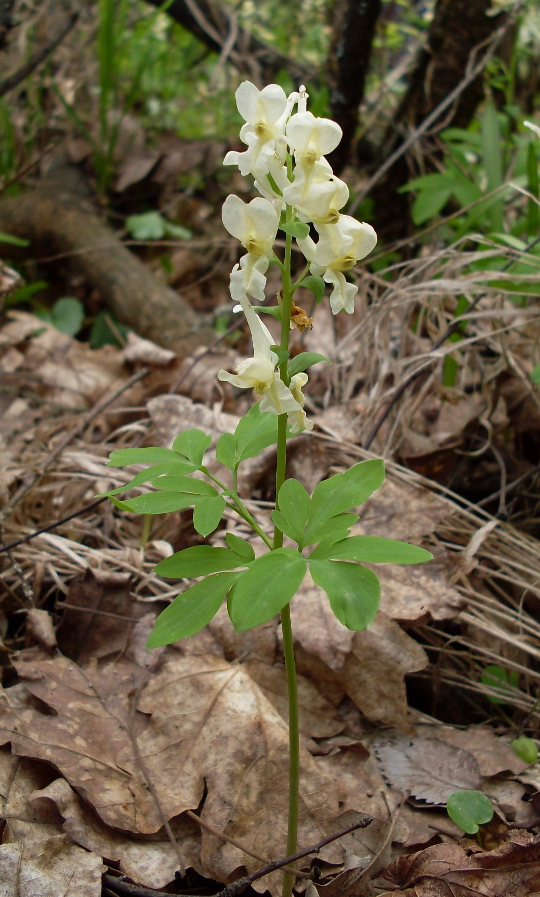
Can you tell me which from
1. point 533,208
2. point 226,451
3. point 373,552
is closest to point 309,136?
point 226,451

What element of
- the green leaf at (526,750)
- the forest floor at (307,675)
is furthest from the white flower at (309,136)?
the green leaf at (526,750)

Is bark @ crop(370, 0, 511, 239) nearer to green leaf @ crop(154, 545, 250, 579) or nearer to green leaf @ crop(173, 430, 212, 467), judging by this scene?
green leaf @ crop(173, 430, 212, 467)

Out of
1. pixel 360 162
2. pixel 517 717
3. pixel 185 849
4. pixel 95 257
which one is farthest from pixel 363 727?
pixel 360 162

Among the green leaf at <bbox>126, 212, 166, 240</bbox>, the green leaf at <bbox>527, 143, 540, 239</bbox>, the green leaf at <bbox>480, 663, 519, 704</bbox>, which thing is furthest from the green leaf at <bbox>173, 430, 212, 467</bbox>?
the green leaf at <bbox>126, 212, 166, 240</bbox>

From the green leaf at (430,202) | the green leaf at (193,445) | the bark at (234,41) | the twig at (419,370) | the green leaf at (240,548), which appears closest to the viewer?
the green leaf at (240,548)

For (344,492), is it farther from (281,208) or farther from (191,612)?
(281,208)

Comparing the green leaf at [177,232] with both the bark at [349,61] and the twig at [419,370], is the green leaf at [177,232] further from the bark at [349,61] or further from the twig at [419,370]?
the twig at [419,370]

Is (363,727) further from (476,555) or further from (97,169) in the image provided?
(97,169)
